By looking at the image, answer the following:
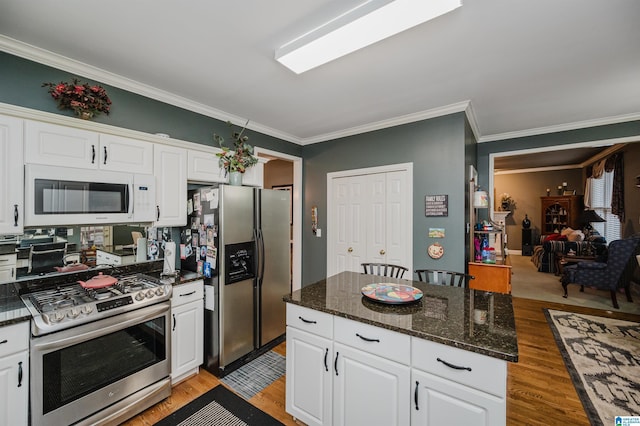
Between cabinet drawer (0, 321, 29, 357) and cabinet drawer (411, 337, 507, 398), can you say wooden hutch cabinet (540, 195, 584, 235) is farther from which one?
cabinet drawer (0, 321, 29, 357)

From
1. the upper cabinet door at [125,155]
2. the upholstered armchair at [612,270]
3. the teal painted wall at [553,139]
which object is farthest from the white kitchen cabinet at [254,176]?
the upholstered armchair at [612,270]

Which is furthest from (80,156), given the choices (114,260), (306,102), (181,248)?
(306,102)

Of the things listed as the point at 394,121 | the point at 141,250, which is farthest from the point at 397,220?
the point at 141,250

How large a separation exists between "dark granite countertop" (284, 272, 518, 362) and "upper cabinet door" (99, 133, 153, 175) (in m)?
1.72

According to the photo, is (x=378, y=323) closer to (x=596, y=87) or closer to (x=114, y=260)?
(x=114, y=260)

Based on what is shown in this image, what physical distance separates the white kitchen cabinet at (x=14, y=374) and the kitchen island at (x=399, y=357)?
1.53m

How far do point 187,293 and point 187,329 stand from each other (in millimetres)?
318

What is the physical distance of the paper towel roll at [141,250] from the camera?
101 inches

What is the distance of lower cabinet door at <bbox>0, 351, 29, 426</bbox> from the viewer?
4.96ft

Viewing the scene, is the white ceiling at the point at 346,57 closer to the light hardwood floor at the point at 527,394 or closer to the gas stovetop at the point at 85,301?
the gas stovetop at the point at 85,301

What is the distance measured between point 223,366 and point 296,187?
109 inches

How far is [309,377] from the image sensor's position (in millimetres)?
1754

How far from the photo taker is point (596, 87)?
2662 mm

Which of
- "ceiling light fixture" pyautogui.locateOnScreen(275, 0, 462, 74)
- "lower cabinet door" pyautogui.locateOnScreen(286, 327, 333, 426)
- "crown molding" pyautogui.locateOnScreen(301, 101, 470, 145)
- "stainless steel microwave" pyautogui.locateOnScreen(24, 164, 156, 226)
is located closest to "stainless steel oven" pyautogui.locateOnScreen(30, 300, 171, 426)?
"stainless steel microwave" pyautogui.locateOnScreen(24, 164, 156, 226)
